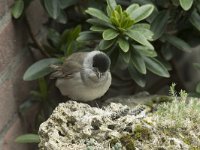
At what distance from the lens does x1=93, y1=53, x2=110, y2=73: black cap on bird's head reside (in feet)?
10.1

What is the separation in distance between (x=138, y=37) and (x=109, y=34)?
16 centimetres

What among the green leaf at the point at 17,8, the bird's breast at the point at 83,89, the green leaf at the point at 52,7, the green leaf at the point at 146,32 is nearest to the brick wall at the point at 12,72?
the green leaf at the point at 17,8

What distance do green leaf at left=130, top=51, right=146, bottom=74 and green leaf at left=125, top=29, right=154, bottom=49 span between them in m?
0.16

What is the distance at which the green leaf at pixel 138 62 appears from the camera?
121 inches

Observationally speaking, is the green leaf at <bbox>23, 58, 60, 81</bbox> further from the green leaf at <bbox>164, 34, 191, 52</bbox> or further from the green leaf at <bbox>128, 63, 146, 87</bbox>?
the green leaf at <bbox>164, 34, 191, 52</bbox>

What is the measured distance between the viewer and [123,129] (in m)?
2.09

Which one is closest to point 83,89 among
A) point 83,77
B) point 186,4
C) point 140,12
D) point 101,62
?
point 83,77

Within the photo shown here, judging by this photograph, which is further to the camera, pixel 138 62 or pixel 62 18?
pixel 62 18

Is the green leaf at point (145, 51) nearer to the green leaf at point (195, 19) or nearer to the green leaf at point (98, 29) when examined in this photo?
the green leaf at point (98, 29)

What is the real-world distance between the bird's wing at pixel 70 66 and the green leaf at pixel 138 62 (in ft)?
1.16

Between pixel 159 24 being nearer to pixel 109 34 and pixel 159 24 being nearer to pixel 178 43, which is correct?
pixel 178 43

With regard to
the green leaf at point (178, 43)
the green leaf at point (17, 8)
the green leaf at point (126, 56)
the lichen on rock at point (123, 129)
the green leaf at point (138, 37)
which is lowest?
the green leaf at point (178, 43)

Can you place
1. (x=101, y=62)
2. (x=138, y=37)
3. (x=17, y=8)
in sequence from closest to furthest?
(x=138, y=37) < (x=101, y=62) < (x=17, y=8)

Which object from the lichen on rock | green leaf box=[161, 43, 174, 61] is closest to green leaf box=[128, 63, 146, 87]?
green leaf box=[161, 43, 174, 61]
